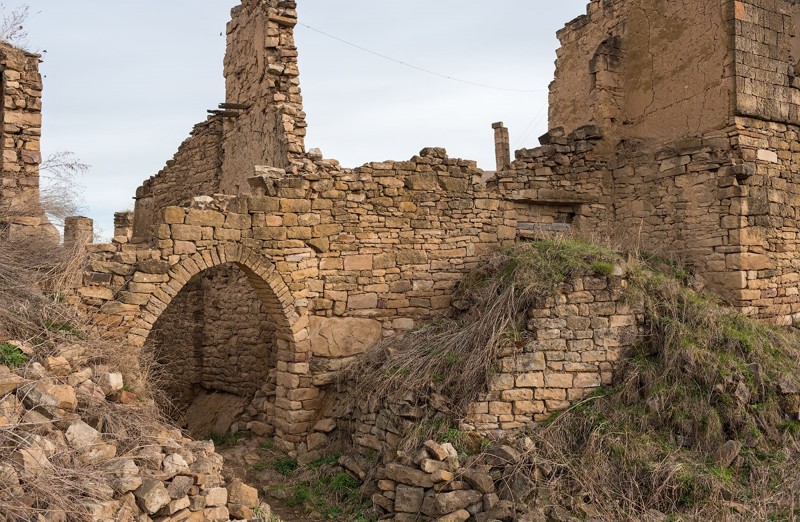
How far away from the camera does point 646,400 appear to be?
22.1 feet

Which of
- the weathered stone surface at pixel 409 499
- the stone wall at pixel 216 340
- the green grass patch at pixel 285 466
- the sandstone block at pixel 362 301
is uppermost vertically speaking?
the sandstone block at pixel 362 301

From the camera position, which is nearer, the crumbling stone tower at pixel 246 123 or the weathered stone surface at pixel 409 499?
the weathered stone surface at pixel 409 499

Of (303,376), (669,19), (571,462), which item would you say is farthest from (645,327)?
(669,19)

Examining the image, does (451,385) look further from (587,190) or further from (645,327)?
(587,190)

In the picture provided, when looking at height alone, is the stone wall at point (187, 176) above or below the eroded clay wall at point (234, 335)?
above

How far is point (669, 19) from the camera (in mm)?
9516

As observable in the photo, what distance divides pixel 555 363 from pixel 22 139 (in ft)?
22.7

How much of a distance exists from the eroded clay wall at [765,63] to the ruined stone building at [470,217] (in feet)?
0.09

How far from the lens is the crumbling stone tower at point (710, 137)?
8.65 m

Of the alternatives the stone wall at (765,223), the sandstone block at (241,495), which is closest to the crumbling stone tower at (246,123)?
the sandstone block at (241,495)

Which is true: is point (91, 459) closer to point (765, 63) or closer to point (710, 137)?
point (710, 137)

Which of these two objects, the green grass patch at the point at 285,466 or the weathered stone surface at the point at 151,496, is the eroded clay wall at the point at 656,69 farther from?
the weathered stone surface at the point at 151,496

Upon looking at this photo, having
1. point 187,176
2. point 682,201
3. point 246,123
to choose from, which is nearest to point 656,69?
point 682,201

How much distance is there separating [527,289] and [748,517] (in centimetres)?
291
